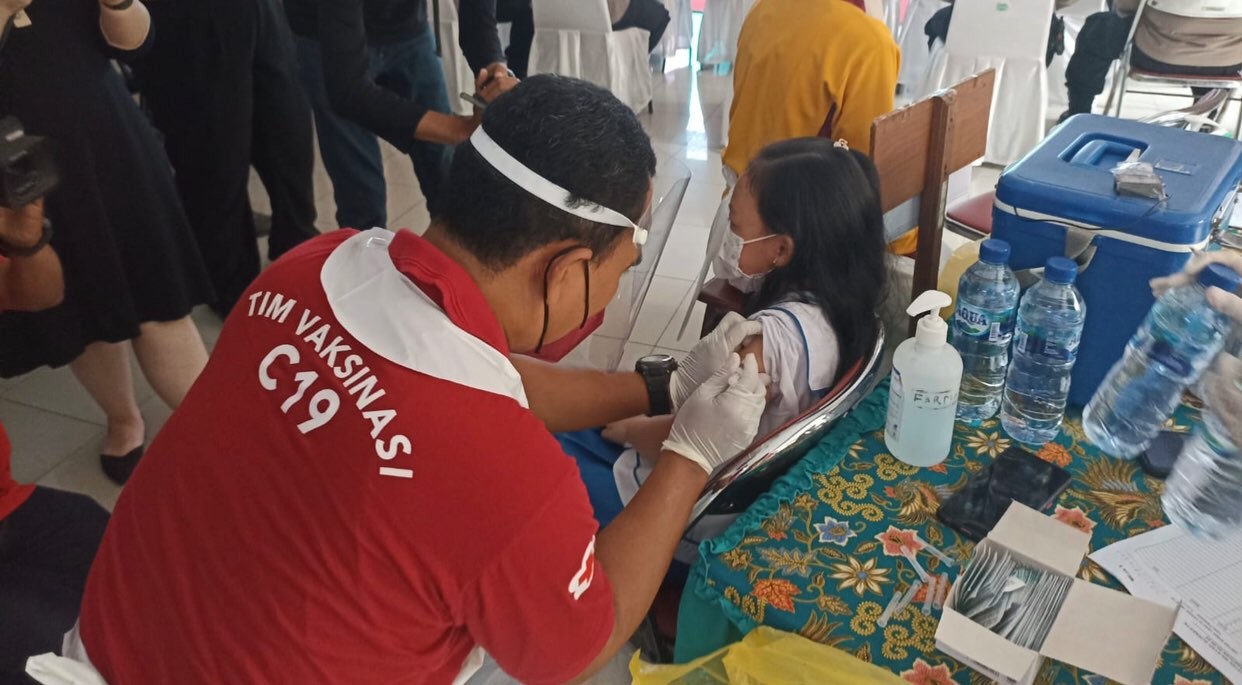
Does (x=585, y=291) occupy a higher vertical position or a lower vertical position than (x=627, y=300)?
higher

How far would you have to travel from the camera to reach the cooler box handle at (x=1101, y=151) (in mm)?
1095

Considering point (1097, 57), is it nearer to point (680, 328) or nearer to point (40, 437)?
point (680, 328)

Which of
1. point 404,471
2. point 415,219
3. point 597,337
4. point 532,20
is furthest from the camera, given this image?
point 532,20

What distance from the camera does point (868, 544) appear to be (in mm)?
918

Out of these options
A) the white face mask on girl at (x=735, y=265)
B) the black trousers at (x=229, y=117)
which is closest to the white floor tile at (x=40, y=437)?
the black trousers at (x=229, y=117)

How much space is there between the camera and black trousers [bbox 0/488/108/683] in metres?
1.10

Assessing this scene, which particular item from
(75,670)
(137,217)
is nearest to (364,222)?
(137,217)

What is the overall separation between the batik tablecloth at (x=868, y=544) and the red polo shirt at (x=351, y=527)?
0.15m

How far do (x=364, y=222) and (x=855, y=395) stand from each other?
2.00 m

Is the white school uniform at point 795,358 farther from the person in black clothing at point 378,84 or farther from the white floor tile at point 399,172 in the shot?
the white floor tile at point 399,172

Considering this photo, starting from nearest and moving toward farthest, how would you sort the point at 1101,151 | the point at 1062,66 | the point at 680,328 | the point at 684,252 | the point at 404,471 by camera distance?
1. the point at 404,471
2. the point at 1101,151
3. the point at 680,328
4. the point at 684,252
5. the point at 1062,66

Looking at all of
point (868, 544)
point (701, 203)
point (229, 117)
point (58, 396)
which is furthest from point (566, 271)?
point (701, 203)

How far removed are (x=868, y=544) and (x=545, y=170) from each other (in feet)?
1.69

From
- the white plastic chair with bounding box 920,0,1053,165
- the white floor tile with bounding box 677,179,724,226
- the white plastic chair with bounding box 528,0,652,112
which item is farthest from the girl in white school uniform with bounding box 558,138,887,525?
the white plastic chair with bounding box 528,0,652,112
